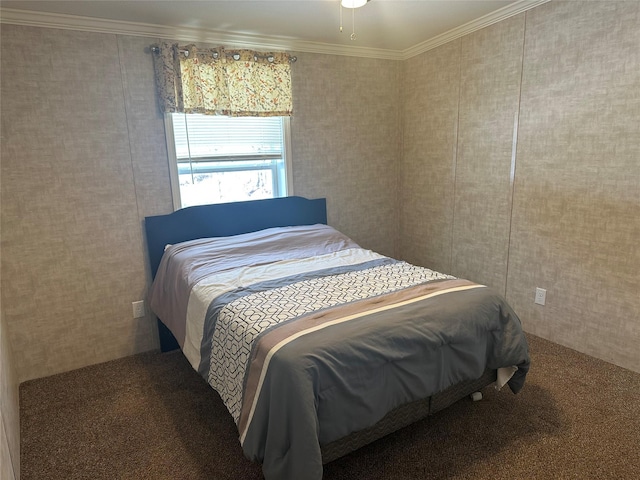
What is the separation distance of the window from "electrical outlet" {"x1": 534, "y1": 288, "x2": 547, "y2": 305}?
2.04m

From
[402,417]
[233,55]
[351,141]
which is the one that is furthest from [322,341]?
[351,141]

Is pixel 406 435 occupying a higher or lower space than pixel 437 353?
lower

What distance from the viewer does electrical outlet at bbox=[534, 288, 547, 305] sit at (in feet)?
9.32

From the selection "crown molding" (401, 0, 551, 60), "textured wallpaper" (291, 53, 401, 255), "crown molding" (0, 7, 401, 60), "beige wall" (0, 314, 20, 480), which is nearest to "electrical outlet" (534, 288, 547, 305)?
"textured wallpaper" (291, 53, 401, 255)

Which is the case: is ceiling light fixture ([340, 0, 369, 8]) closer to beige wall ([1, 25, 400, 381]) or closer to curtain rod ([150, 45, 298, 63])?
curtain rod ([150, 45, 298, 63])

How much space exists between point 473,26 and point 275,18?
1.46 meters

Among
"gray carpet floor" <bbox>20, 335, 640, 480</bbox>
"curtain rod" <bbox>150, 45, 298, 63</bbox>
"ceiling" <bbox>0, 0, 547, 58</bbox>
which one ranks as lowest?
"gray carpet floor" <bbox>20, 335, 640, 480</bbox>

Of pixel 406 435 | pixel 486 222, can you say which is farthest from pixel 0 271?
pixel 486 222

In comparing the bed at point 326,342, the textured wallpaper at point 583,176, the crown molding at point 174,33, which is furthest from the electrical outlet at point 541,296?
the crown molding at point 174,33

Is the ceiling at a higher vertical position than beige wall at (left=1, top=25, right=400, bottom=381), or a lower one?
higher

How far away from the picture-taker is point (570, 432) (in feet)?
6.41

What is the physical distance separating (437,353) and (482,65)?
2.27 meters

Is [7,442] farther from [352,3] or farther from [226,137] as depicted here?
[352,3]

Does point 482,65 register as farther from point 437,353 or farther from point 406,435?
point 406,435
